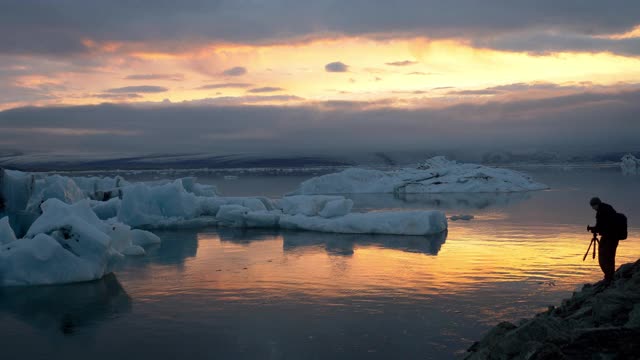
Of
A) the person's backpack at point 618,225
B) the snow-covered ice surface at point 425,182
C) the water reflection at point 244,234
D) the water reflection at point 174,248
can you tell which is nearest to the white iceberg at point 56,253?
the water reflection at point 174,248

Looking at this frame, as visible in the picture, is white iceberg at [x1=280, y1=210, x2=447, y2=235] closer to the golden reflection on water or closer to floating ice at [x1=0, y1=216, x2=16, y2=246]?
the golden reflection on water

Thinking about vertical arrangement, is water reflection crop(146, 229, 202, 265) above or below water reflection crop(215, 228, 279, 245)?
below

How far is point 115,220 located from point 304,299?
39.0 feet

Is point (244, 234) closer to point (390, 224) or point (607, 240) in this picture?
point (390, 224)

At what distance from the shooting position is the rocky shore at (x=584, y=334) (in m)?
4.74

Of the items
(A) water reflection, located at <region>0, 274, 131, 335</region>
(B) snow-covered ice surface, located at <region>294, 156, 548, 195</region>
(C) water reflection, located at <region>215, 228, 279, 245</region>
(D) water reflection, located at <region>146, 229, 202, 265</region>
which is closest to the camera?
(A) water reflection, located at <region>0, 274, 131, 335</region>

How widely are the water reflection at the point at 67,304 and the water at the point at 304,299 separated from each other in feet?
0.07

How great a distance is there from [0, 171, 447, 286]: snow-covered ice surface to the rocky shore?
7.82m

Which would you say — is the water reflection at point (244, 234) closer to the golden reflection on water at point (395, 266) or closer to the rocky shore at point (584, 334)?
the golden reflection on water at point (395, 266)

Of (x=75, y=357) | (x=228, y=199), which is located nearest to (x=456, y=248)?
(x=75, y=357)

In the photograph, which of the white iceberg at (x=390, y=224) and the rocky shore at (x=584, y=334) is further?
the white iceberg at (x=390, y=224)

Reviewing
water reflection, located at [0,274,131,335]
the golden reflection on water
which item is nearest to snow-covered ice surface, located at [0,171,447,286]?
water reflection, located at [0,274,131,335]

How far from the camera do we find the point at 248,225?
20062 millimetres

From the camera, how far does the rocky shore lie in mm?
4738
